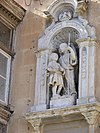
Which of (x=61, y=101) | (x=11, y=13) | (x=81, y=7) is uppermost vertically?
(x=11, y=13)

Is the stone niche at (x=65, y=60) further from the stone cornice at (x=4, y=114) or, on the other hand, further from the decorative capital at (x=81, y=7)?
the stone cornice at (x=4, y=114)

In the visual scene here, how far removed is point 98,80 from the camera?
1086 cm

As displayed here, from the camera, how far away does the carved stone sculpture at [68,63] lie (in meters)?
11.2

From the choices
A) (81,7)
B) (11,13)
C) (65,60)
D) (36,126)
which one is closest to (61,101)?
(36,126)

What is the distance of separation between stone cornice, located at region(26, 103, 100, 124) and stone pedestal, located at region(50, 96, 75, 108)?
0.19m

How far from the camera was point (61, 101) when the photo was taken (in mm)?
11039

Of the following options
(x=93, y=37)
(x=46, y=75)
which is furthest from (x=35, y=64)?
(x=93, y=37)

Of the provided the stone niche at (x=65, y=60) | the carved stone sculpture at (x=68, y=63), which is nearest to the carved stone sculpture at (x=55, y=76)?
the stone niche at (x=65, y=60)

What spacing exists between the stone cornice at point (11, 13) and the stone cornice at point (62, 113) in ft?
7.68

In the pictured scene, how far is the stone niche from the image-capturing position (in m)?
11.0

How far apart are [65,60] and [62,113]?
4.17 feet

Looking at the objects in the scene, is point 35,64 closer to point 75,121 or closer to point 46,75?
point 46,75

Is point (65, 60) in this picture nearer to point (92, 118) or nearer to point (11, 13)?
point (92, 118)

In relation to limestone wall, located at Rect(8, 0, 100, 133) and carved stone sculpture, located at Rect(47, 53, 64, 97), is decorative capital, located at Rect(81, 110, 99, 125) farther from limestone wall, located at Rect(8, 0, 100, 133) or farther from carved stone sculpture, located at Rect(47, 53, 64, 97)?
carved stone sculpture, located at Rect(47, 53, 64, 97)
